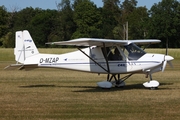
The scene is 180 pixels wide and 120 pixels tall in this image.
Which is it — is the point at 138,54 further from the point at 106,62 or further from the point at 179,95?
the point at 179,95

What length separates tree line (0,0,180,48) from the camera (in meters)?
78.8

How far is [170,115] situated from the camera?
1005 cm

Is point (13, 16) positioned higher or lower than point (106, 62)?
higher

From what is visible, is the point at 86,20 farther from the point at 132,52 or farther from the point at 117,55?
the point at 132,52

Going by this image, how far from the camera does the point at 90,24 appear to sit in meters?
88.4

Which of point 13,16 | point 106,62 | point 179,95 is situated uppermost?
point 13,16

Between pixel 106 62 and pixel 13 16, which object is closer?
pixel 106 62

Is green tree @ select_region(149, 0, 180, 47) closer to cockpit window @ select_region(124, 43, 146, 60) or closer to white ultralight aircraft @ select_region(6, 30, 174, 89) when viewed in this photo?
white ultralight aircraft @ select_region(6, 30, 174, 89)

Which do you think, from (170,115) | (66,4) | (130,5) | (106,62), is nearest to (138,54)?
(106,62)

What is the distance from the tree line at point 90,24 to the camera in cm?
7881

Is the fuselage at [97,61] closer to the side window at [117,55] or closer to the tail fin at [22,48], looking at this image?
the side window at [117,55]

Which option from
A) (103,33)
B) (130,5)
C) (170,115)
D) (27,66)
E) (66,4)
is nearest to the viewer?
(170,115)

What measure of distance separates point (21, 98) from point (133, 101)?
342 centimetres

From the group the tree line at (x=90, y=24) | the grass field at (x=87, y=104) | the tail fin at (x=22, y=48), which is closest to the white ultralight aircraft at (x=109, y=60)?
the tail fin at (x=22, y=48)
